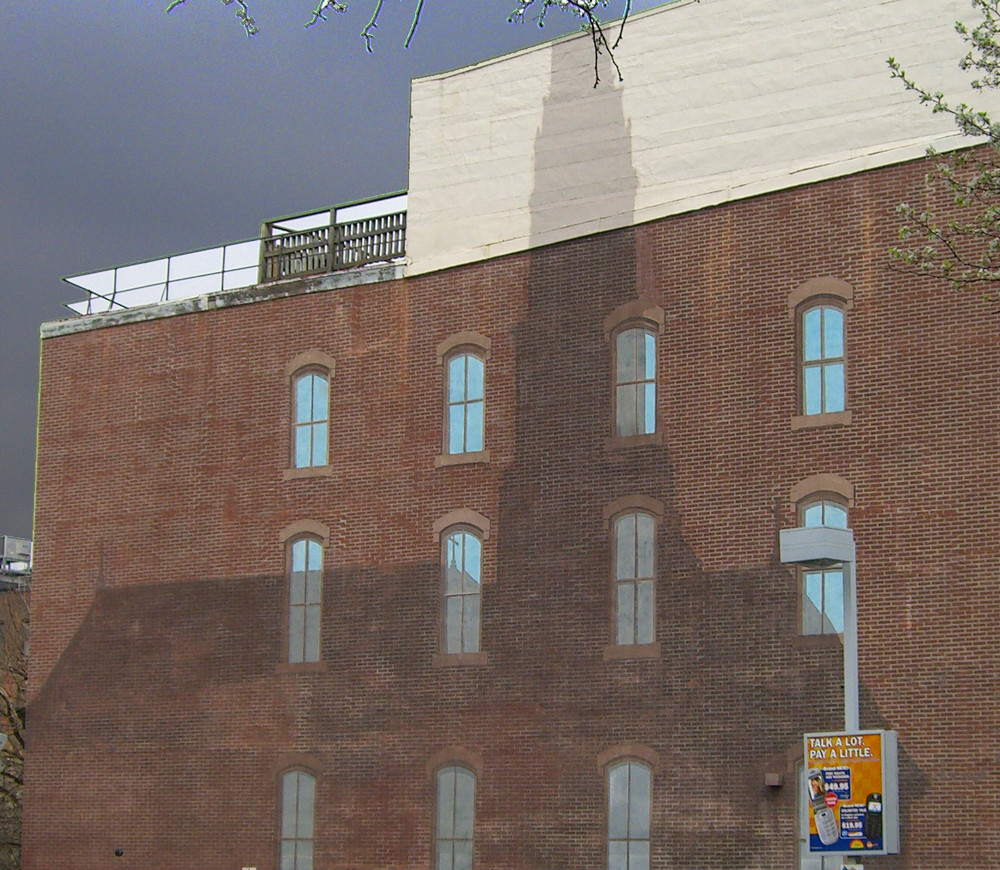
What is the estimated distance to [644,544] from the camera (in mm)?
29125

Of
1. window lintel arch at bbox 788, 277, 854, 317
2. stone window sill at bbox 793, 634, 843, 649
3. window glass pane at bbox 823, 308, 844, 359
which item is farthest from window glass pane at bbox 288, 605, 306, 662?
window glass pane at bbox 823, 308, 844, 359

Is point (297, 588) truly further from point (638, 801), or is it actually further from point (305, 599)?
point (638, 801)

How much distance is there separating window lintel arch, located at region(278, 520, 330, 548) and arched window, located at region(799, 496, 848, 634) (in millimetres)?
9987

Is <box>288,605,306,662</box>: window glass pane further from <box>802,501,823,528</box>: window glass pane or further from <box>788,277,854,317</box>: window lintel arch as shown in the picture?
<box>788,277,854,317</box>: window lintel arch

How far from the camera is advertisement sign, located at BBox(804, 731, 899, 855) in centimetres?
2089

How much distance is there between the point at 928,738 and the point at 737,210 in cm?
930

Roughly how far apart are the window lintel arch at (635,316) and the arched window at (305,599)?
24.7ft

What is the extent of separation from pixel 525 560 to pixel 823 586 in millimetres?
5806

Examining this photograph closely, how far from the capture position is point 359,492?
32.9 m

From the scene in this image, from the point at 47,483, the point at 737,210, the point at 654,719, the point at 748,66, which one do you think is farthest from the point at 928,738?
the point at 47,483

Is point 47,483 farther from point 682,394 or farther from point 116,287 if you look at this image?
point 682,394

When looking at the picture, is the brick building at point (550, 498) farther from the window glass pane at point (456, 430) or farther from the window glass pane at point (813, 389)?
the window glass pane at point (456, 430)

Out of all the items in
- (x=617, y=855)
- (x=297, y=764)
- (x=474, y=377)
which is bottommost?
(x=617, y=855)

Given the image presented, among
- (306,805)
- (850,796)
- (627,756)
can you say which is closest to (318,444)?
(306,805)
